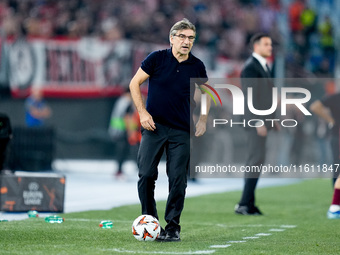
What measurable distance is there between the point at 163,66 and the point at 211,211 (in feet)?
13.7

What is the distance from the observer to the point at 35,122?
879 inches

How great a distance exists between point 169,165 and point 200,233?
3.68 feet

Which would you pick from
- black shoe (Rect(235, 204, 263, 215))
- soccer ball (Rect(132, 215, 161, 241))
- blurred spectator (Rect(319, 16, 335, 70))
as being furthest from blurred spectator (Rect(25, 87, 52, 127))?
soccer ball (Rect(132, 215, 161, 241))

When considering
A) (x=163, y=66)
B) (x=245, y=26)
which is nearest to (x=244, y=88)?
(x=163, y=66)

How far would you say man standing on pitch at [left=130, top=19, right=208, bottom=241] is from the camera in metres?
7.64

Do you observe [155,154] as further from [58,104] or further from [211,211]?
[58,104]

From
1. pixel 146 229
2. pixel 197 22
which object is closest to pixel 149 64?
pixel 146 229

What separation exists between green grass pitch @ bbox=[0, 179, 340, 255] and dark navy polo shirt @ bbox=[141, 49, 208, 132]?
44.5 inches

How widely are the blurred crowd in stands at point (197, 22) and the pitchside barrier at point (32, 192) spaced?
13532 millimetres

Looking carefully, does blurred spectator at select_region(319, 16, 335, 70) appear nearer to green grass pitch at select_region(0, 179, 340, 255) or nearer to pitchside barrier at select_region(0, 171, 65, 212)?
green grass pitch at select_region(0, 179, 340, 255)

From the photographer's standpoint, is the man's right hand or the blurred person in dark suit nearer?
the man's right hand

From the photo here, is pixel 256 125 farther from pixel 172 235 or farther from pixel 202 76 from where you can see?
pixel 172 235

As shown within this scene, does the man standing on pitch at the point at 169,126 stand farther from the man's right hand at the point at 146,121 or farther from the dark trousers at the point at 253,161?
the dark trousers at the point at 253,161

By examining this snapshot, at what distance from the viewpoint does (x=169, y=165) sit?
25.3 ft
